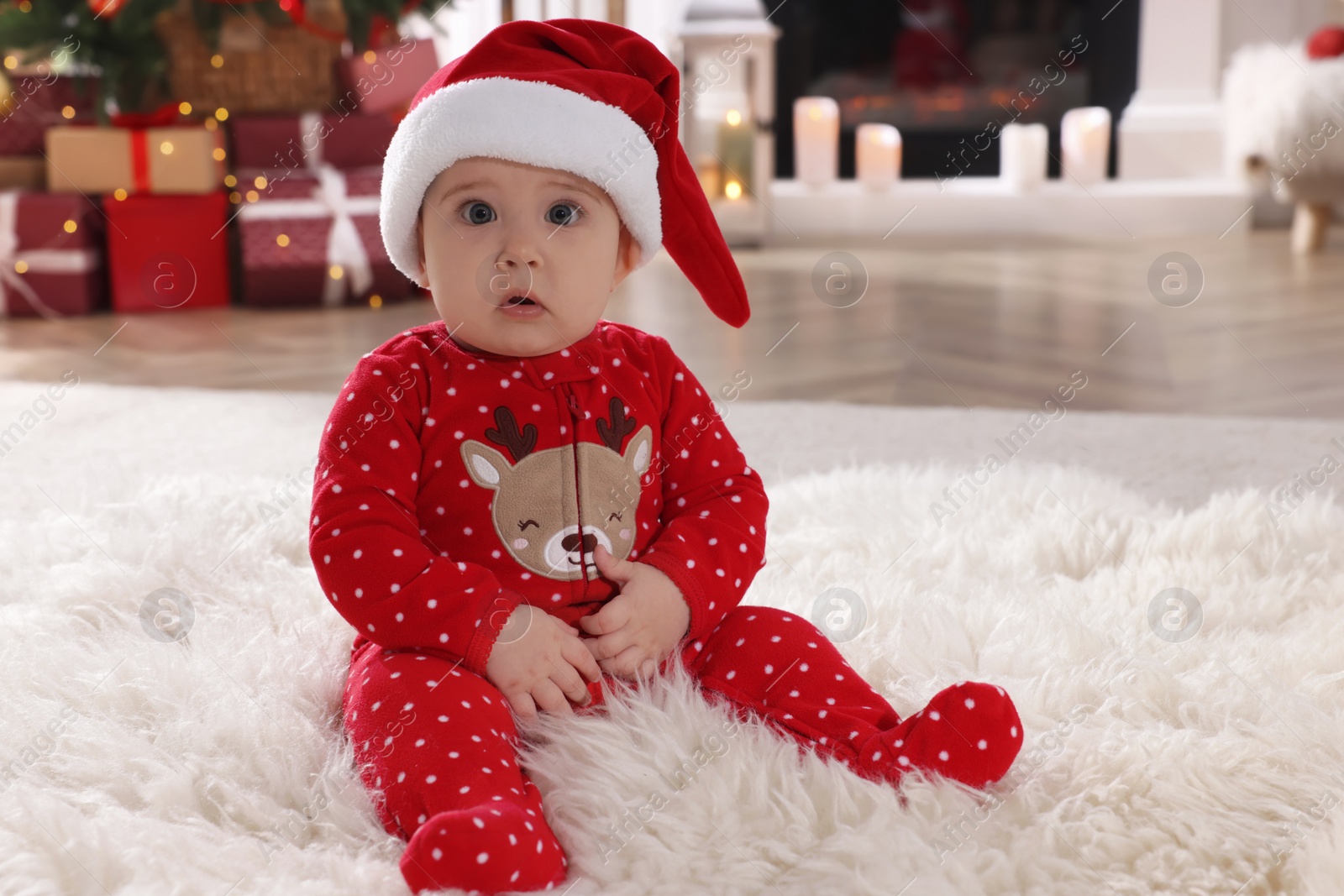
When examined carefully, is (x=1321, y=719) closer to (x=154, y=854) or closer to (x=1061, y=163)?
(x=154, y=854)

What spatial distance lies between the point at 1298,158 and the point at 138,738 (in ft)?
9.74

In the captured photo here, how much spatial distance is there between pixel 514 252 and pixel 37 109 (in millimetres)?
2180

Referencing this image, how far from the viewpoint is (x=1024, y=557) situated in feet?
3.22

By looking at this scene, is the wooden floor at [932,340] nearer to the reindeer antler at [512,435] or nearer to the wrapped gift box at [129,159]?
the wrapped gift box at [129,159]

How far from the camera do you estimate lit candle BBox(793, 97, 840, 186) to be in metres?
3.65

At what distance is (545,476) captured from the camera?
2.44ft

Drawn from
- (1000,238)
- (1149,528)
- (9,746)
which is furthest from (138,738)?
(1000,238)

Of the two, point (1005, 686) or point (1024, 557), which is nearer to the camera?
point (1005, 686)

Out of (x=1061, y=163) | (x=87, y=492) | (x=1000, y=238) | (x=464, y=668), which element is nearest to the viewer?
(x=464, y=668)

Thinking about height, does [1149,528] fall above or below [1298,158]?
below

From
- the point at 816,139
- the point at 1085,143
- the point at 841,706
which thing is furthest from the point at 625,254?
the point at 1085,143

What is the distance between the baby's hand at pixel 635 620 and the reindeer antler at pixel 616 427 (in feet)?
0.22

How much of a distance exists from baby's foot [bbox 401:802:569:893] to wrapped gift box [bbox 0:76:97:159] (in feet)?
7.54
